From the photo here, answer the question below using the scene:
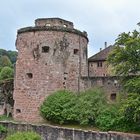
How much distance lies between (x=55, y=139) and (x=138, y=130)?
580 centimetres

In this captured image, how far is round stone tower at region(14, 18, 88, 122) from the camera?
3378 centimetres

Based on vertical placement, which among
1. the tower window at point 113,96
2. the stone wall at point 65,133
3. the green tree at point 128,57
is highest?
the green tree at point 128,57

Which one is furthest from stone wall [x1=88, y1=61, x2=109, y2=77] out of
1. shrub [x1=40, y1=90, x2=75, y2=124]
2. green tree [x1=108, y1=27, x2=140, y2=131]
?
green tree [x1=108, y1=27, x2=140, y2=131]

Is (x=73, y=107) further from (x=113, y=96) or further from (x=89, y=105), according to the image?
(x=113, y=96)

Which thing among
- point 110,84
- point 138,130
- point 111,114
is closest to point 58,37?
point 110,84

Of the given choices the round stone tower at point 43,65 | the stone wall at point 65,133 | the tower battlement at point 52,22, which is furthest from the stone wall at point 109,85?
the stone wall at point 65,133

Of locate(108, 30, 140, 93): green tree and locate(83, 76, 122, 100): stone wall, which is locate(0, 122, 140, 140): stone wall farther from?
locate(83, 76, 122, 100): stone wall

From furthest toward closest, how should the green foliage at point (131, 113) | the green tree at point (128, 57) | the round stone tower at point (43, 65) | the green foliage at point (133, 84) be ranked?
the round stone tower at point (43, 65), the green tree at point (128, 57), the green foliage at point (133, 84), the green foliage at point (131, 113)

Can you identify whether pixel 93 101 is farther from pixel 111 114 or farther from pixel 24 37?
pixel 24 37

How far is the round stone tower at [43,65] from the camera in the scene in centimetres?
3378

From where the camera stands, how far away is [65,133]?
90.8ft

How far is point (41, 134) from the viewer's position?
29000 mm

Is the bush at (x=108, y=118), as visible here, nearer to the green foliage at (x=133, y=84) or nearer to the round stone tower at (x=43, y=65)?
the green foliage at (x=133, y=84)

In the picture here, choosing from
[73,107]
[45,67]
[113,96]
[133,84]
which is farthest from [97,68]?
[133,84]
